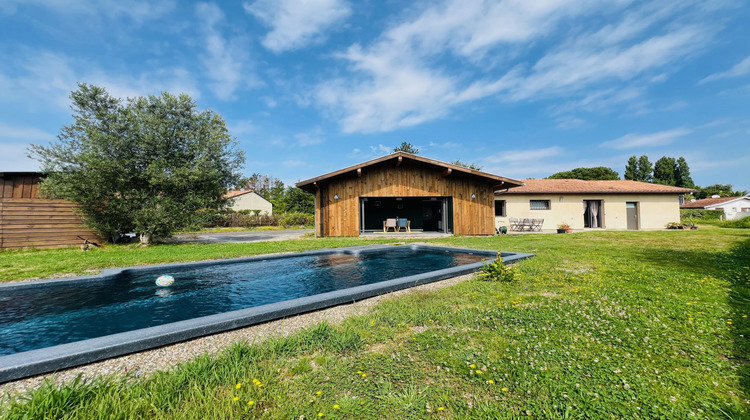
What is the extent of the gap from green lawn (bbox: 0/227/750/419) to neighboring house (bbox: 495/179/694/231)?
15410 mm

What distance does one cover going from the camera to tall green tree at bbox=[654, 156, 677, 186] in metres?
53.8

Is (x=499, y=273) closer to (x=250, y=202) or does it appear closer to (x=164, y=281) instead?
(x=164, y=281)

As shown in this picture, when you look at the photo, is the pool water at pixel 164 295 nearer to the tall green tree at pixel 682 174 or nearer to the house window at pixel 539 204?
the house window at pixel 539 204

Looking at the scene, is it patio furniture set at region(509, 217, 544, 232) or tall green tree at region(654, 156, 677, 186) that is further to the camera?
tall green tree at region(654, 156, 677, 186)

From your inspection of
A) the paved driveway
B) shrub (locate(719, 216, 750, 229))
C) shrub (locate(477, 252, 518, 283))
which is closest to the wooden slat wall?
the paved driveway

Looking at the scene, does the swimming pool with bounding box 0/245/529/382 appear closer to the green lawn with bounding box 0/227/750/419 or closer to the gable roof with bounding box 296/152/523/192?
the green lawn with bounding box 0/227/750/419

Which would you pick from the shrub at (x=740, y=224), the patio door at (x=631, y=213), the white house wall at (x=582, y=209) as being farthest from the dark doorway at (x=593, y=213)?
the shrub at (x=740, y=224)

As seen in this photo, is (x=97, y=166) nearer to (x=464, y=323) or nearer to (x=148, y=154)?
(x=148, y=154)

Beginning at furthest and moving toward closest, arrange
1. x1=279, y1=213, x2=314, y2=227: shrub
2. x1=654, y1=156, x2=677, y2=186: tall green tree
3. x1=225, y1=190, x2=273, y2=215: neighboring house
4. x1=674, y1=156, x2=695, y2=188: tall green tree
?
x1=674, y1=156, x2=695, y2=188: tall green tree → x1=654, y1=156, x2=677, y2=186: tall green tree → x1=225, y1=190, x2=273, y2=215: neighboring house → x1=279, y1=213, x2=314, y2=227: shrub

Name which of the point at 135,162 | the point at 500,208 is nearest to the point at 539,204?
the point at 500,208

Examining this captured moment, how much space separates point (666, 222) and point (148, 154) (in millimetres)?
29963

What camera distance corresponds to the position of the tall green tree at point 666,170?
5378 cm

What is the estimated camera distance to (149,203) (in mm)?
11156

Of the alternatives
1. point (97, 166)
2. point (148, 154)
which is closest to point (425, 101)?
point (148, 154)
